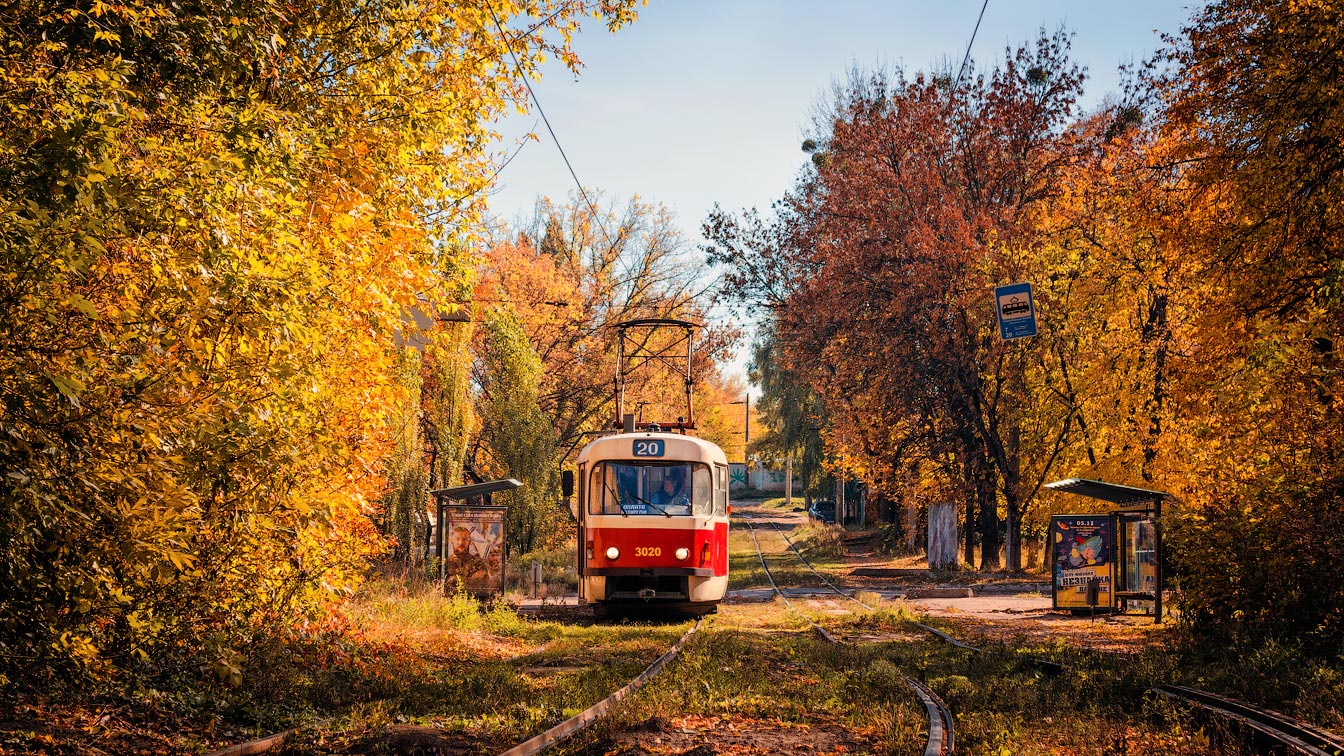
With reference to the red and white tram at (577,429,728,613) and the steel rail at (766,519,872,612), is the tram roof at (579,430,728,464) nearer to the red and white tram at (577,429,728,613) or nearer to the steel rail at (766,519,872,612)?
the red and white tram at (577,429,728,613)

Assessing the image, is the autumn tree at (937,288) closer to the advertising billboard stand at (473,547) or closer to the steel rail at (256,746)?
the advertising billboard stand at (473,547)

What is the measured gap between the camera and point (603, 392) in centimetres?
4700

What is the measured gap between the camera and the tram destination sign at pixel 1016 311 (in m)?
23.3

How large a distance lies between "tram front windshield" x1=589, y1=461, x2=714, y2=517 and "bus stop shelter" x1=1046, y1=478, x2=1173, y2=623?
677 centimetres

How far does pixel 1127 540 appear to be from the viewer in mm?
21531

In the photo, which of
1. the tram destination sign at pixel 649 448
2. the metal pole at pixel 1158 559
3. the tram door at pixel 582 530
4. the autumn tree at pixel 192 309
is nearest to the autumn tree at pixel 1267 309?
the metal pole at pixel 1158 559

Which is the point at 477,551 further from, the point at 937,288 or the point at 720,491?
the point at 937,288

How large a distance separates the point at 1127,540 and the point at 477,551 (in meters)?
12.2

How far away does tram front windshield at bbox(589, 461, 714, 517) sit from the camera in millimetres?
18766

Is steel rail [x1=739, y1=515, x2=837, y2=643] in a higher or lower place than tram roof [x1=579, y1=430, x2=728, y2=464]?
lower

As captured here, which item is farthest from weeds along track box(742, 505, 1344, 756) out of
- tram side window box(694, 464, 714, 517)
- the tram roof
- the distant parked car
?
the distant parked car

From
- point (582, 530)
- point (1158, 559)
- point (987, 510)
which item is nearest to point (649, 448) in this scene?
point (582, 530)

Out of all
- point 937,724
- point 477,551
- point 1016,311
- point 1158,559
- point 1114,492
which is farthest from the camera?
point 1016,311

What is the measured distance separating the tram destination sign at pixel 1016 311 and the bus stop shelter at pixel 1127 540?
3.63 m
